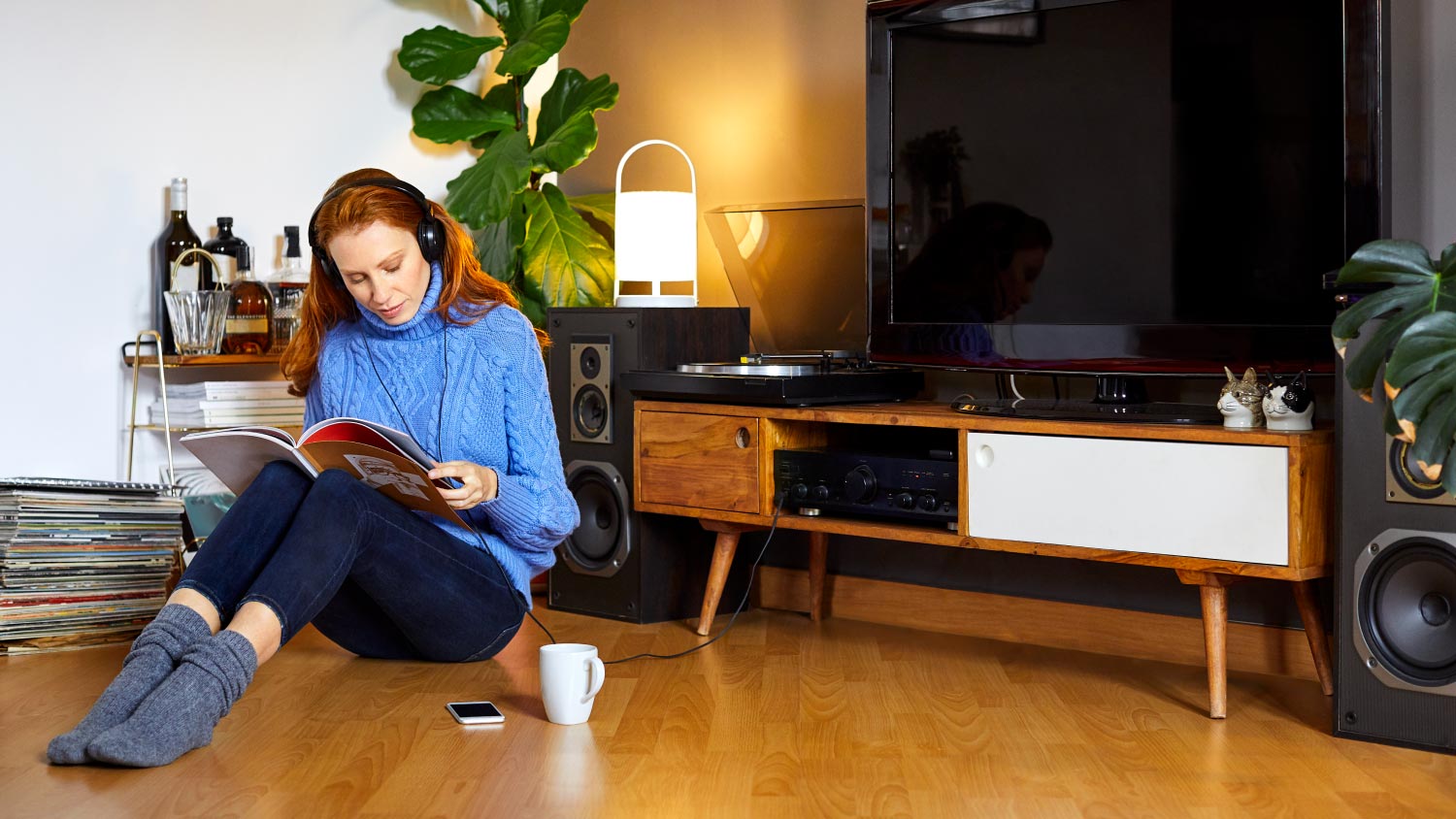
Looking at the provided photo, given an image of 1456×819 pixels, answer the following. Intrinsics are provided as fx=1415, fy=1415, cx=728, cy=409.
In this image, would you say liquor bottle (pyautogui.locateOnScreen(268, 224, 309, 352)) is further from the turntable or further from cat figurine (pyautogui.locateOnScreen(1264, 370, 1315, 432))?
cat figurine (pyautogui.locateOnScreen(1264, 370, 1315, 432))

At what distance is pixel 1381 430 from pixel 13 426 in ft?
8.83

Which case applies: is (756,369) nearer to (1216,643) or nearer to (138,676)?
(1216,643)

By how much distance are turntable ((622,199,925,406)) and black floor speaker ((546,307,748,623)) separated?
69 mm

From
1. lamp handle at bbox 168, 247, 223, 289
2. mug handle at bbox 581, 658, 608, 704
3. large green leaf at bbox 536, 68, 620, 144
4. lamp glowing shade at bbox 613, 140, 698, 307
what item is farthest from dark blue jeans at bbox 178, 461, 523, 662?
large green leaf at bbox 536, 68, 620, 144

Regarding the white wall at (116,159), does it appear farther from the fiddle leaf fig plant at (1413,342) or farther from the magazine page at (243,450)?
the fiddle leaf fig plant at (1413,342)

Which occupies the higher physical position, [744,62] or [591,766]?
[744,62]

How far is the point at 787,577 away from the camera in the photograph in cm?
328

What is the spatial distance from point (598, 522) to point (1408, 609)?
1.65 m

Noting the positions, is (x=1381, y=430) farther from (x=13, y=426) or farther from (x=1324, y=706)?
(x=13, y=426)

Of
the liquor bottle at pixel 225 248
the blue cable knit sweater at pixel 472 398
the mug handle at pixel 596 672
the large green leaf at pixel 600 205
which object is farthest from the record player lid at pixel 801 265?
the mug handle at pixel 596 672

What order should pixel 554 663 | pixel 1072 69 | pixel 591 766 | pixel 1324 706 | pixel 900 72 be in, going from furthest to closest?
1. pixel 900 72
2. pixel 1072 69
3. pixel 1324 706
4. pixel 554 663
5. pixel 591 766

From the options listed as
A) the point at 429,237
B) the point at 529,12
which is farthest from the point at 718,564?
the point at 529,12

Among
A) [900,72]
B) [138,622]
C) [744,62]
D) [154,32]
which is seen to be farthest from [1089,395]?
[154,32]

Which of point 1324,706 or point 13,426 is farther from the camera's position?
point 13,426
